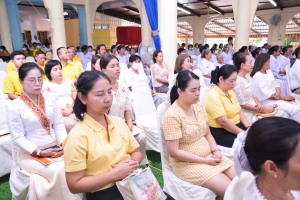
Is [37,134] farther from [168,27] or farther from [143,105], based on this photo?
[168,27]

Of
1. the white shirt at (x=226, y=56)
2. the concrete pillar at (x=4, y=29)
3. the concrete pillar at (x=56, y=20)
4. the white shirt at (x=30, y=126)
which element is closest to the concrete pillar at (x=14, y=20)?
the concrete pillar at (x=4, y=29)

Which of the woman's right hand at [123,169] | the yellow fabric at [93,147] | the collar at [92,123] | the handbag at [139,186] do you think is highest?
the collar at [92,123]

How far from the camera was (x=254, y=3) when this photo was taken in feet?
21.3

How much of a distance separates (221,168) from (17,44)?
30.7 feet

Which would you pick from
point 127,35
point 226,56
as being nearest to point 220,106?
point 226,56

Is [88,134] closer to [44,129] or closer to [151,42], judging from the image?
[44,129]

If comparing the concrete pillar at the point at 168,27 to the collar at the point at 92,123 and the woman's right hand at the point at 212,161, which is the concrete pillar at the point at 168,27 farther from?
the collar at the point at 92,123

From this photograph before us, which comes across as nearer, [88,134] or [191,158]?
[88,134]

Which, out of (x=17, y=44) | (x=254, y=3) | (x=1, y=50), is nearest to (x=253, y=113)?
(x=254, y=3)

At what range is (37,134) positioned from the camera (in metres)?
1.80

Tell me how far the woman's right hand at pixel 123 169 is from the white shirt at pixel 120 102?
1.10 metres

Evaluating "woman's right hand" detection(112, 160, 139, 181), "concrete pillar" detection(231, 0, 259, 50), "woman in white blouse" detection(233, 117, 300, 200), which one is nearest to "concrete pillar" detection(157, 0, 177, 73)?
"concrete pillar" detection(231, 0, 259, 50)

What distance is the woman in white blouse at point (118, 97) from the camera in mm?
2301

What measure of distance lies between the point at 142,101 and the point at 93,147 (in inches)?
70.3
